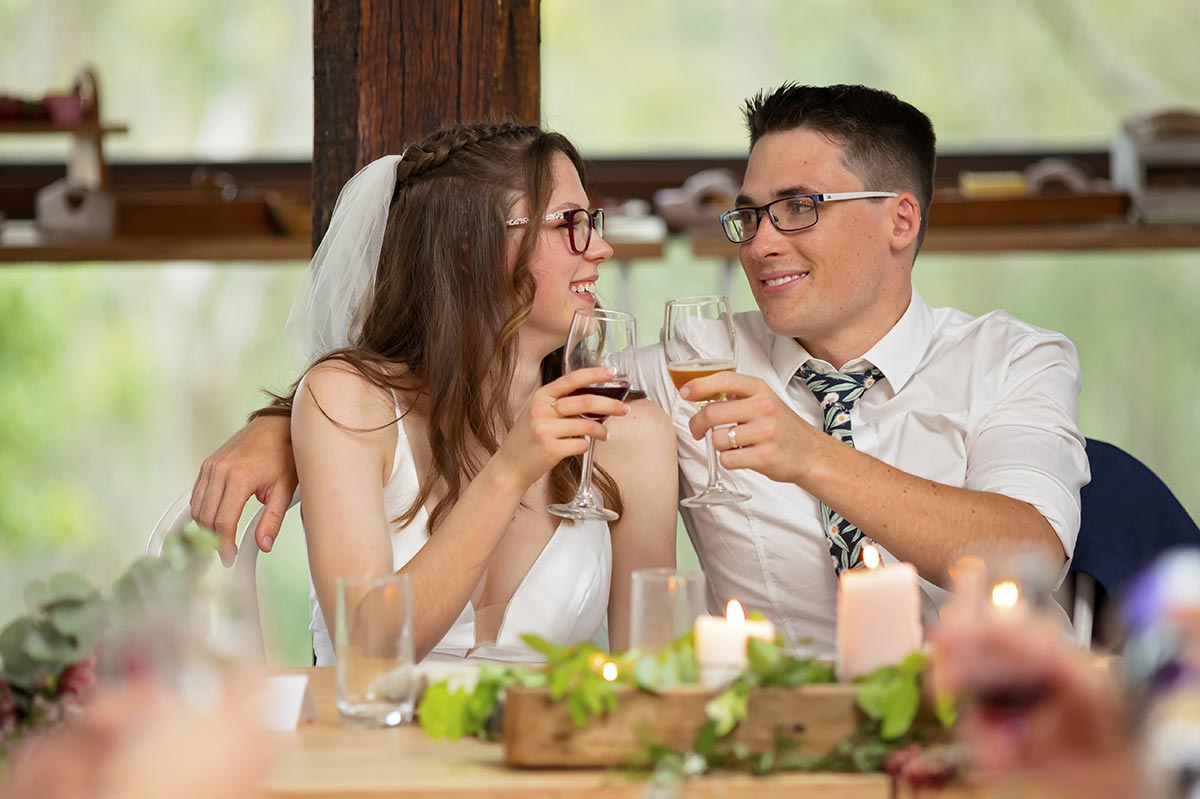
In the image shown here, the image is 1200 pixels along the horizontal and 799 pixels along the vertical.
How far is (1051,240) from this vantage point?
3.83 metres

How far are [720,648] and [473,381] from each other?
106cm

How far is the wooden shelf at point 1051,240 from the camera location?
3791 millimetres

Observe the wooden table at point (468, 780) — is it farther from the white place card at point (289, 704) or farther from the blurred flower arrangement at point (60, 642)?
the blurred flower arrangement at point (60, 642)

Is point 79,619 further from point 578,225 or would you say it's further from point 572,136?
point 572,136

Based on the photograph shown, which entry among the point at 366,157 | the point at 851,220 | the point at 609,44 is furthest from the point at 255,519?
the point at 609,44

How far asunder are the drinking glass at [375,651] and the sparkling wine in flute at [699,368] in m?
0.57

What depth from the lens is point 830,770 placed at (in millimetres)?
1227

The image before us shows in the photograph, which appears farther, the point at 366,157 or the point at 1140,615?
the point at 366,157

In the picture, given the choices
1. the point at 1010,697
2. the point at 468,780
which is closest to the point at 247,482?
the point at 468,780

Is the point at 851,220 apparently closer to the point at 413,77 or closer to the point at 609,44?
the point at 413,77

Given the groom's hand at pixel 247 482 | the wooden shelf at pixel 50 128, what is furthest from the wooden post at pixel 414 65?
the wooden shelf at pixel 50 128

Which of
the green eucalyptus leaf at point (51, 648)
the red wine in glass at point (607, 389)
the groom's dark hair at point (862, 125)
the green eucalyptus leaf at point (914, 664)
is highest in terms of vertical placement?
the groom's dark hair at point (862, 125)

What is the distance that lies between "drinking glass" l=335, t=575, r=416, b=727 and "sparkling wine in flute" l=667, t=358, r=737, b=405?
0.57m

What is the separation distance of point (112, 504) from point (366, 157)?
2975 mm
